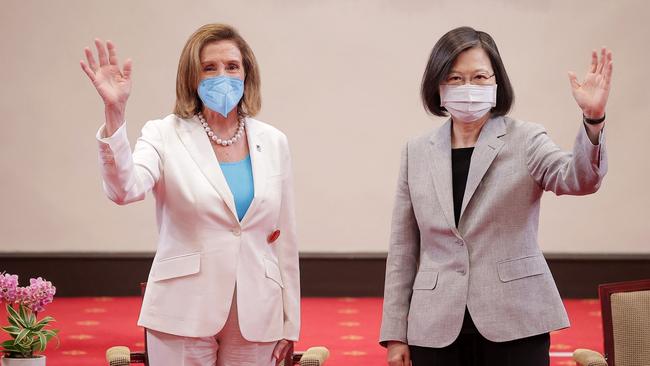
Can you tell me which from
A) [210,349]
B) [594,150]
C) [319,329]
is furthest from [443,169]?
[319,329]

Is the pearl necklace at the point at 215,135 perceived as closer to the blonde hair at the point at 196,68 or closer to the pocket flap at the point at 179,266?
the blonde hair at the point at 196,68

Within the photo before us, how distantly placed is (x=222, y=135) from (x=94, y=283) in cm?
445

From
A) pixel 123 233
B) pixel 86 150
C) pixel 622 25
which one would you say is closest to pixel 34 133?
pixel 86 150

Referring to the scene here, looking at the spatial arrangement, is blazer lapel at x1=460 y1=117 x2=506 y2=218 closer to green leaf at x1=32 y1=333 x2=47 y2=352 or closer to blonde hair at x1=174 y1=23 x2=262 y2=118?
blonde hair at x1=174 y1=23 x2=262 y2=118

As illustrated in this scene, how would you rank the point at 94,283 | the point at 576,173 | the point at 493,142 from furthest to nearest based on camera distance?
the point at 94,283, the point at 493,142, the point at 576,173

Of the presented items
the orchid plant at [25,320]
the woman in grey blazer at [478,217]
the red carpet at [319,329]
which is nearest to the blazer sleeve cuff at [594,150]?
the woman in grey blazer at [478,217]

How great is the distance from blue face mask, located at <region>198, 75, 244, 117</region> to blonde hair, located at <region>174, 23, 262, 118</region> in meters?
0.04

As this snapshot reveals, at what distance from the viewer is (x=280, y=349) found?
2.65 metres

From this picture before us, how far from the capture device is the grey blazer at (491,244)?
7.58ft

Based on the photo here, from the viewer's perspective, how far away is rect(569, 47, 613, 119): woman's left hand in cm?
220

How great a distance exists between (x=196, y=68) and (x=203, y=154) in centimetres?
25

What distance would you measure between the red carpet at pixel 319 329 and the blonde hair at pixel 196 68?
222 centimetres

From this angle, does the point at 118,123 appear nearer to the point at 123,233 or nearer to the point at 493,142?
the point at 493,142

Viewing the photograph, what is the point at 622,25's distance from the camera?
22.4 feet
